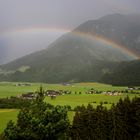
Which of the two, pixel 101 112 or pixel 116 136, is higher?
pixel 101 112

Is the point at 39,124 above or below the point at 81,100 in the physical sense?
below

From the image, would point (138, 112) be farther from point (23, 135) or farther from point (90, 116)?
point (23, 135)

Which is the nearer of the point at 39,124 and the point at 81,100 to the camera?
the point at 39,124

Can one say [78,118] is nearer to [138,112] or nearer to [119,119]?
[119,119]

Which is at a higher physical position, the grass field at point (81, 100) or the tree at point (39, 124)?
the grass field at point (81, 100)

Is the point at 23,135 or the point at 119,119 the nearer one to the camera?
the point at 23,135

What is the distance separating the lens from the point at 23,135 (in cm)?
3259

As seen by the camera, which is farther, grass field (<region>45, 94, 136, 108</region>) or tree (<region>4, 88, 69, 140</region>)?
grass field (<region>45, 94, 136, 108</region>)

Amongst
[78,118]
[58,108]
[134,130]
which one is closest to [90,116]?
[78,118]

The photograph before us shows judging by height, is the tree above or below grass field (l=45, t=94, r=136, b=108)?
below

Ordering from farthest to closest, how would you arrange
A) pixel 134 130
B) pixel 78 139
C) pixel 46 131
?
1. pixel 134 130
2. pixel 78 139
3. pixel 46 131

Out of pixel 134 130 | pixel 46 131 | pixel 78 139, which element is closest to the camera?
pixel 46 131

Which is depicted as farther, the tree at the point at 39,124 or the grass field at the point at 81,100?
the grass field at the point at 81,100

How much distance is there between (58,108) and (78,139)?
106ft
